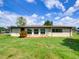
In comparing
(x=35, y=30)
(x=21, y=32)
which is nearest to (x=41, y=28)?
(x=35, y=30)

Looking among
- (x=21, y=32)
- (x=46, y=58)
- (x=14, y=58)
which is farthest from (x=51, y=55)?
(x=21, y=32)

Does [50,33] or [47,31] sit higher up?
[47,31]

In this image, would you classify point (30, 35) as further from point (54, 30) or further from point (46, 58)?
point (46, 58)

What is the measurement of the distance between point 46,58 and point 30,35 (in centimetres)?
2315

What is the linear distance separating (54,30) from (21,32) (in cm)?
803

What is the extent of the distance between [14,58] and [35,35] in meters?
23.1

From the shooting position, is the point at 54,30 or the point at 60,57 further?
the point at 54,30

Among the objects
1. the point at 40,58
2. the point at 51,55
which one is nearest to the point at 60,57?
the point at 51,55

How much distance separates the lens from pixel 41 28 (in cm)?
3512

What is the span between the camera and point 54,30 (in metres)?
35.0

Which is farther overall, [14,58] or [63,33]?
[63,33]

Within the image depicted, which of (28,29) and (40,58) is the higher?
(28,29)

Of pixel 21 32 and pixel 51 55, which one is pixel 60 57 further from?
pixel 21 32

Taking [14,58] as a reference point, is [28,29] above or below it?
above
